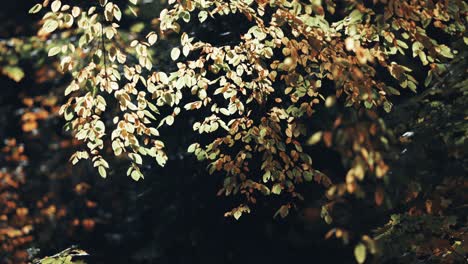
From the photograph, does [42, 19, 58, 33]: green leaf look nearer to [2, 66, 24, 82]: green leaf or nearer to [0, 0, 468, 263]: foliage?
[0, 0, 468, 263]: foliage

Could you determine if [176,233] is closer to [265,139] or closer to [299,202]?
[299,202]

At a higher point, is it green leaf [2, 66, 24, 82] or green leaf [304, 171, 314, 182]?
green leaf [304, 171, 314, 182]

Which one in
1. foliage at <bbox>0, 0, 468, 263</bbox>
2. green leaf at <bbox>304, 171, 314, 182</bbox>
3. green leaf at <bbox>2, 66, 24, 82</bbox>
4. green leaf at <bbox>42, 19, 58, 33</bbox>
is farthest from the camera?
green leaf at <bbox>2, 66, 24, 82</bbox>

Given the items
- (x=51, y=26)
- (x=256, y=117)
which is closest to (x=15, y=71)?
(x=256, y=117)

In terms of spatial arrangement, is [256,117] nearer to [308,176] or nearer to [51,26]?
[308,176]

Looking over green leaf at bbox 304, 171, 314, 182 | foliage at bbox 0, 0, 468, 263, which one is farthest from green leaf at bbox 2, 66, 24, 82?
green leaf at bbox 304, 171, 314, 182

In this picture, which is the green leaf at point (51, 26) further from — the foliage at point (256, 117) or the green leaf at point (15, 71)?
the green leaf at point (15, 71)

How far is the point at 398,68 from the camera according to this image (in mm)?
3879

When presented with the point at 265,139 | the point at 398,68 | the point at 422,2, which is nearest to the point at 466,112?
the point at 398,68

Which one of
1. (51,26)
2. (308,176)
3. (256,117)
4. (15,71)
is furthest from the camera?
(15,71)

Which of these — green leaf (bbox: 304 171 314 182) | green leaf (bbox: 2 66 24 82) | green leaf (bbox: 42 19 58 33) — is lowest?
green leaf (bbox: 2 66 24 82)

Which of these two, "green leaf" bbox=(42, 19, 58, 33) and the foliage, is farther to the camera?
"green leaf" bbox=(42, 19, 58, 33)

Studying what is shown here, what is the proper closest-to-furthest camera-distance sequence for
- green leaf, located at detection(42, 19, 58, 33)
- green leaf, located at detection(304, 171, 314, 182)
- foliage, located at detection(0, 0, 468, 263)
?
foliage, located at detection(0, 0, 468, 263)
green leaf, located at detection(42, 19, 58, 33)
green leaf, located at detection(304, 171, 314, 182)

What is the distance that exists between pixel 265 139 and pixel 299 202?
7.68 feet
